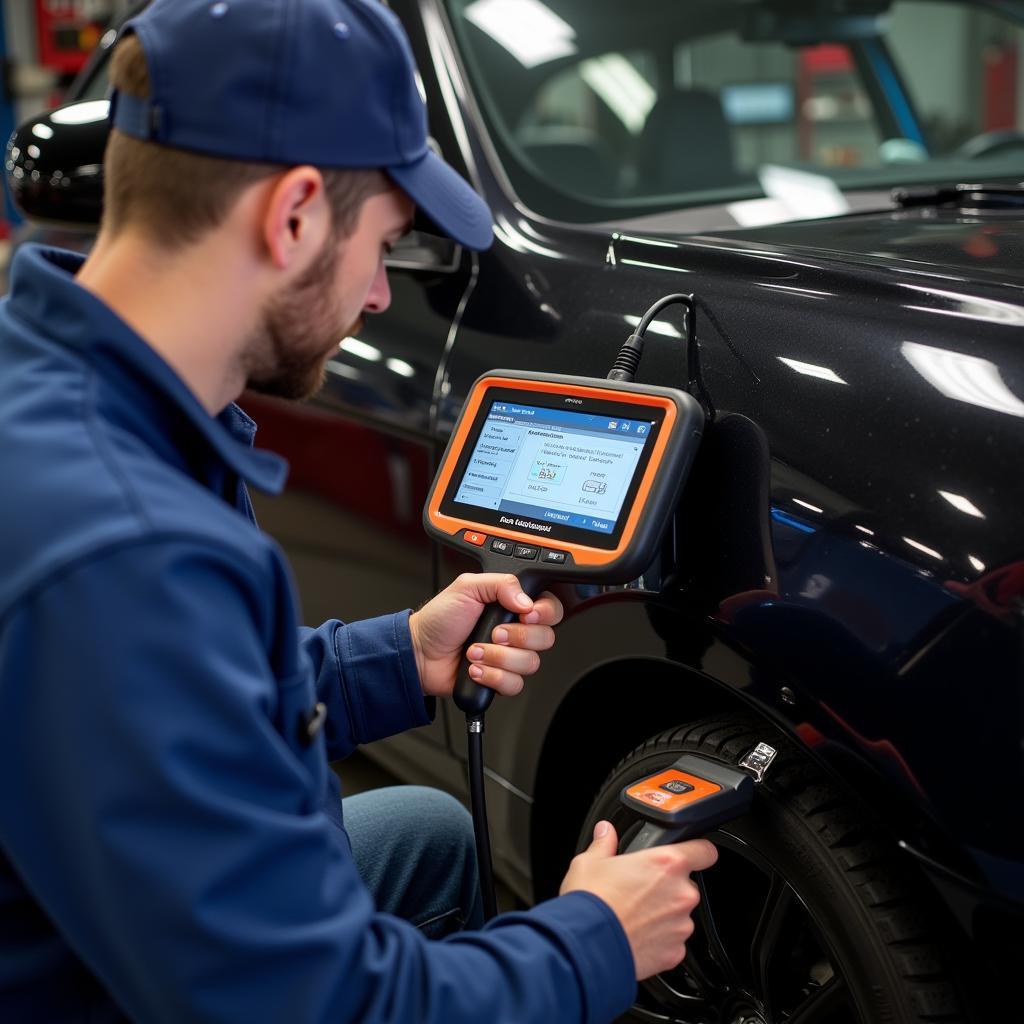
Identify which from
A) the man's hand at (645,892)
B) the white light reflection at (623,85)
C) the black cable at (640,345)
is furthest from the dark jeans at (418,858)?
the white light reflection at (623,85)

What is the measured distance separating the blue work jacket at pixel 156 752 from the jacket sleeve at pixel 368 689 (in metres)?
0.39

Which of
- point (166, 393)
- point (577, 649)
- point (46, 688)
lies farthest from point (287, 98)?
point (577, 649)

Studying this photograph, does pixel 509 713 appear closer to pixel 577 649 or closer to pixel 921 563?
pixel 577 649

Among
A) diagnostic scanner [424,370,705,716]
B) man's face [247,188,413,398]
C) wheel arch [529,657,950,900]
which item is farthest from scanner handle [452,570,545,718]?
man's face [247,188,413,398]

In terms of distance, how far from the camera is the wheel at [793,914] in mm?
1088

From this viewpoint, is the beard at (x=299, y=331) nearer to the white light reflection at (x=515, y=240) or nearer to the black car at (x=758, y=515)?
the black car at (x=758, y=515)

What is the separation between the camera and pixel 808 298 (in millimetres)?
1209

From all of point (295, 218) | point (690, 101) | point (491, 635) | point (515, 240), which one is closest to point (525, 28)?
point (690, 101)

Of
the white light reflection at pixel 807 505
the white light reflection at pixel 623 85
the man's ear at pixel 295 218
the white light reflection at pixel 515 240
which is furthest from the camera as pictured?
the white light reflection at pixel 623 85

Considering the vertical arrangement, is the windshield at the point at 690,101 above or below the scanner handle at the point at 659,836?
above

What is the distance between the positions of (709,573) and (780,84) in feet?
6.91

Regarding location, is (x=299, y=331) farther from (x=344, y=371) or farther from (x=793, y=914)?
(x=344, y=371)

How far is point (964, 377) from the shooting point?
1043 millimetres

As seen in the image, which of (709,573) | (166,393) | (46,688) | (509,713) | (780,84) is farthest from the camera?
(780,84)
